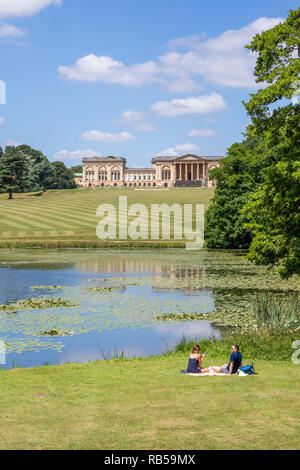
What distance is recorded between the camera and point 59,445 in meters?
9.32

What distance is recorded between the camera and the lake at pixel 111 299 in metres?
20.9

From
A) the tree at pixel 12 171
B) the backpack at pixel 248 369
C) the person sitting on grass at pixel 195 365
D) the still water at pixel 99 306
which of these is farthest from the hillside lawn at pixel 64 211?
the backpack at pixel 248 369

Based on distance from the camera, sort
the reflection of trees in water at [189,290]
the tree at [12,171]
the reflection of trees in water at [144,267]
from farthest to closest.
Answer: the tree at [12,171]
the reflection of trees in water at [144,267]
the reflection of trees in water at [189,290]

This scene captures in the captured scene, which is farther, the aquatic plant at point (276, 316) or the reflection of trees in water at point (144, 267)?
the reflection of trees in water at point (144, 267)

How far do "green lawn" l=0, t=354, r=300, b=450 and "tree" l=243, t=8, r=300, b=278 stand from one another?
7521 mm

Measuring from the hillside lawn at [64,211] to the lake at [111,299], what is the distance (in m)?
20.5

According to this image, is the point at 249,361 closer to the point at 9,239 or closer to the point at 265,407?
the point at 265,407

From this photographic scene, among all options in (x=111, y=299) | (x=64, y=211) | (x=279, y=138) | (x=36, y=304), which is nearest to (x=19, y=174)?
(x=64, y=211)

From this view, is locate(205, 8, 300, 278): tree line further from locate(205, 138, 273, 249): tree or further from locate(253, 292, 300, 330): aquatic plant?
locate(205, 138, 273, 249): tree

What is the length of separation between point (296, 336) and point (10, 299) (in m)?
17.6

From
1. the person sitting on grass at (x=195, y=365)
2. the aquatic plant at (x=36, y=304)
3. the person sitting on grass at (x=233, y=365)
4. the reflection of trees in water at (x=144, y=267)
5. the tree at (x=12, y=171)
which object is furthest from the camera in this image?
the tree at (x=12, y=171)

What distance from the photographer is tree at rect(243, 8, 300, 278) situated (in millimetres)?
20761

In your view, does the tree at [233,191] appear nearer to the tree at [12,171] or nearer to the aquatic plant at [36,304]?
the aquatic plant at [36,304]

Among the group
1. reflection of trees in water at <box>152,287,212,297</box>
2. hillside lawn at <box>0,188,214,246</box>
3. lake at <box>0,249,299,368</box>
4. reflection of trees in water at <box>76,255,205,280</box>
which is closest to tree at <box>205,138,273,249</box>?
lake at <box>0,249,299,368</box>
